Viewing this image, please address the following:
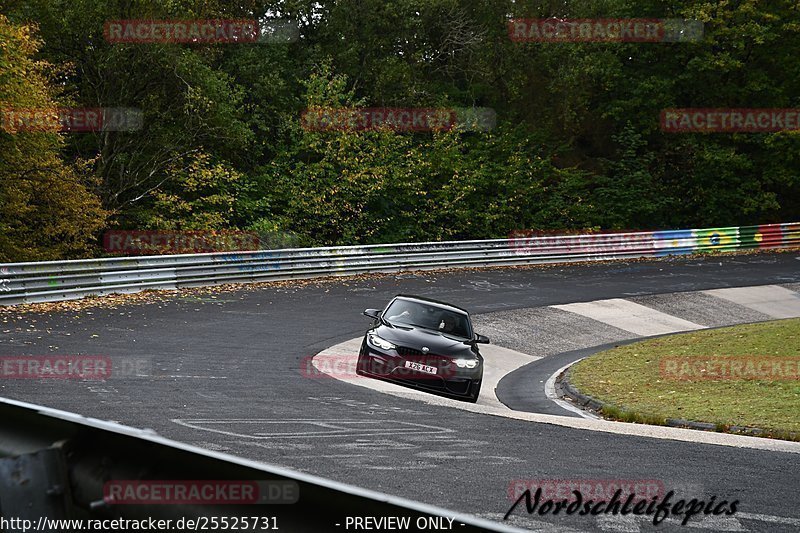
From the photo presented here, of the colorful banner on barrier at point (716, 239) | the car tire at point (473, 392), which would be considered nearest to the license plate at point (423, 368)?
the car tire at point (473, 392)

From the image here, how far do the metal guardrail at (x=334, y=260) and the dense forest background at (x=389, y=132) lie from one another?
472 cm

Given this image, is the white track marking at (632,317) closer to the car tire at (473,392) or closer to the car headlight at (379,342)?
the car tire at (473,392)

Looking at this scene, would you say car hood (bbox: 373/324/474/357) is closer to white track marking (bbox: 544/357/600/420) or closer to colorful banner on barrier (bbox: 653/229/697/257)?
white track marking (bbox: 544/357/600/420)

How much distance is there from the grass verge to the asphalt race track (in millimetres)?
3367

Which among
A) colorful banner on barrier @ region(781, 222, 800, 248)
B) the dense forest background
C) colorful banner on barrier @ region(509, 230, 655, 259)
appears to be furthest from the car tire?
colorful banner on barrier @ region(781, 222, 800, 248)

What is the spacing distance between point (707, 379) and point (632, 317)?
10.1 metres

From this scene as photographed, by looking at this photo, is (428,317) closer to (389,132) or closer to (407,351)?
(407,351)

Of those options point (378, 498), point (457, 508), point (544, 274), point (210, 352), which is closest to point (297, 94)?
point (544, 274)

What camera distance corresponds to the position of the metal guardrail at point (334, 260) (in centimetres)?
2130

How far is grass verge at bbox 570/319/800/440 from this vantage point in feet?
42.1

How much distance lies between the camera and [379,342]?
14.5 metres

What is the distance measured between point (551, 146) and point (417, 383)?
36385mm

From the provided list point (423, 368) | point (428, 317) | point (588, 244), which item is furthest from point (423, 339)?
point (588, 244)

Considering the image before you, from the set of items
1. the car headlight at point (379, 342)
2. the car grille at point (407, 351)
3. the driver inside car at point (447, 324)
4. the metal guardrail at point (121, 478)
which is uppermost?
the metal guardrail at point (121, 478)
